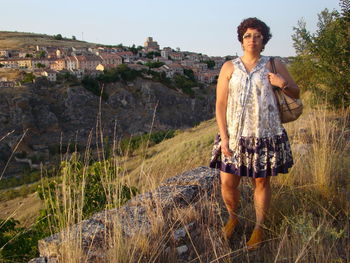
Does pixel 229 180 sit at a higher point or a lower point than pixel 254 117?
lower

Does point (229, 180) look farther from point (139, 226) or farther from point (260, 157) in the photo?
point (139, 226)

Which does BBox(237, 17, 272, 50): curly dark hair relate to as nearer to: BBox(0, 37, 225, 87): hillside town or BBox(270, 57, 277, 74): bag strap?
BBox(270, 57, 277, 74): bag strap

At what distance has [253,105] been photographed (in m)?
2.16

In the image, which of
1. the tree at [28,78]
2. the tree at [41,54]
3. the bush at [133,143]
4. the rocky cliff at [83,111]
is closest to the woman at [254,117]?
the bush at [133,143]

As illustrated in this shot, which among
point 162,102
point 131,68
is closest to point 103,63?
point 131,68

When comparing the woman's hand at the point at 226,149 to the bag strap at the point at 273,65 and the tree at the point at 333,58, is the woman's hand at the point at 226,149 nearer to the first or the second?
the bag strap at the point at 273,65

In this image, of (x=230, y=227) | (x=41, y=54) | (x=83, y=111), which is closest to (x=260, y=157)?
(x=230, y=227)

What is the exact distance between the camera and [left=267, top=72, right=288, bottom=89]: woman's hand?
2057 millimetres

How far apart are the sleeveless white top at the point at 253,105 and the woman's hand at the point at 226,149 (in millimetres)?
28

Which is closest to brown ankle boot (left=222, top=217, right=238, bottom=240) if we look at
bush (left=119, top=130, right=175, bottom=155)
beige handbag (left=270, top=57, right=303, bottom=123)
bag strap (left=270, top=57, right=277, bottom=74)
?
beige handbag (left=270, top=57, right=303, bottom=123)

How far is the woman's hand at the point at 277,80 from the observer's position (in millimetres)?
2057

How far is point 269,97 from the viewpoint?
2.16m

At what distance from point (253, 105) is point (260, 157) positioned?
338mm

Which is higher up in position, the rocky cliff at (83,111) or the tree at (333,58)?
the tree at (333,58)
